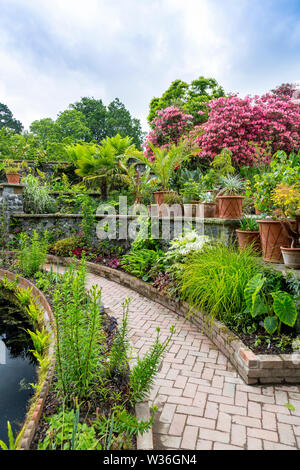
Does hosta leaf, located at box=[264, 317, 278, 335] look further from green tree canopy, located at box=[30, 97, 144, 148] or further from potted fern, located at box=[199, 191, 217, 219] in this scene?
green tree canopy, located at box=[30, 97, 144, 148]

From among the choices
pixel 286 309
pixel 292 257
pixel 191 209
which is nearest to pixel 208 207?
pixel 191 209

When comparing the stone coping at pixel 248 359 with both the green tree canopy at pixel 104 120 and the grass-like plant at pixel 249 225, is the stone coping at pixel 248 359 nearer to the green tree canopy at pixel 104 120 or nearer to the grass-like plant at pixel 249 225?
the grass-like plant at pixel 249 225

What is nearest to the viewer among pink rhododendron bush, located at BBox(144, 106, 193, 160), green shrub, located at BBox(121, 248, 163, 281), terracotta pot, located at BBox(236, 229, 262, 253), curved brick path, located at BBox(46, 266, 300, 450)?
curved brick path, located at BBox(46, 266, 300, 450)

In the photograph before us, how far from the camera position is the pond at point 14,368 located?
7.23ft

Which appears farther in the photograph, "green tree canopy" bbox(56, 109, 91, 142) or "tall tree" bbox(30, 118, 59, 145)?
"green tree canopy" bbox(56, 109, 91, 142)

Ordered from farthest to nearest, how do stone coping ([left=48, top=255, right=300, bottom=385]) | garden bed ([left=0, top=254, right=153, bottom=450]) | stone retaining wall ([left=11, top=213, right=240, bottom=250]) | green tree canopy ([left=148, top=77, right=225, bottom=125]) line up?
green tree canopy ([left=148, top=77, right=225, bottom=125]) → stone retaining wall ([left=11, top=213, right=240, bottom=250]) → stone coping ([left=48, top=255, right=300, bottom=385]) → garden bed ([left=0, top=254, right=153, bottom=450])

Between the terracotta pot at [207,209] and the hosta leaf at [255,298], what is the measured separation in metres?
2.33

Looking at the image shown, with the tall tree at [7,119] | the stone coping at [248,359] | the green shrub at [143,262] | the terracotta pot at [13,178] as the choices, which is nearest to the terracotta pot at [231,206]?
the green shrub at [143,262]

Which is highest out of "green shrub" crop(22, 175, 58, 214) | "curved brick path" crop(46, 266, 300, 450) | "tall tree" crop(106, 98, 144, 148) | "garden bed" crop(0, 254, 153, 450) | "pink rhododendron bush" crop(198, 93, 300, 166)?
"tall tree" crop(106, 98, 144, 148)

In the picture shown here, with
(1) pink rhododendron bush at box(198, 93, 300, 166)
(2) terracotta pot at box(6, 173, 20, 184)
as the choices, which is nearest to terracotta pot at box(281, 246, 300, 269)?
(1) pink rhododendron bush at box(198, 93, 300, 166)

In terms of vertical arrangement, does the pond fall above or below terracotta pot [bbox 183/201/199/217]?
below

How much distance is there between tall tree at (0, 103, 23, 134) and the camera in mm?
30297

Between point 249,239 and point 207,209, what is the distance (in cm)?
114

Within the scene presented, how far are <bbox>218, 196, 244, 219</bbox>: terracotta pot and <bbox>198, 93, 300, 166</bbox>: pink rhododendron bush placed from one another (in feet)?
13.2
